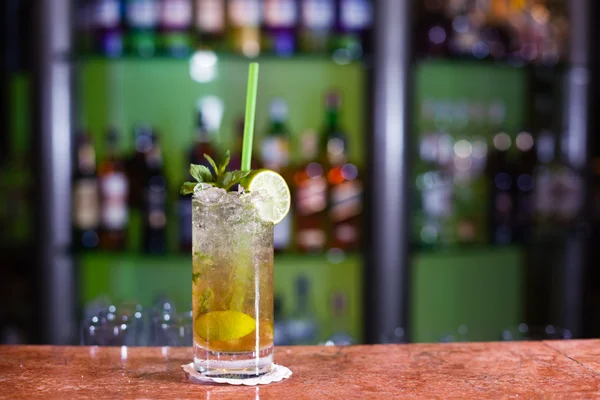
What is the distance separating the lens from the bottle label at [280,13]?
2303mm

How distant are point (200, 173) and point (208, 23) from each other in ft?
4.53

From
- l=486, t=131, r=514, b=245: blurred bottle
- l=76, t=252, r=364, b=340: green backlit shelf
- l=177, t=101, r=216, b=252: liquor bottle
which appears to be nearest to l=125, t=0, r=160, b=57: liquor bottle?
l=177, t=101, r=216, b=252: liquor bottle

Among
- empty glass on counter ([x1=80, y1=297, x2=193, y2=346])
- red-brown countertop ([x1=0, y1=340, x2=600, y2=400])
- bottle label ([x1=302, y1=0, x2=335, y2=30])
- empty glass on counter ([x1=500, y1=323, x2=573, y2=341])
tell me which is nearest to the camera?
red-brown countertop ([x1=0, y1=340, x2=600, y2=400])

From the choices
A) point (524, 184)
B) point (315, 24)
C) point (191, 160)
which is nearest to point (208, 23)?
point (315, 24)

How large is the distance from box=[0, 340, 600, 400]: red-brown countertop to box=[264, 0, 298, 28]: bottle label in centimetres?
136

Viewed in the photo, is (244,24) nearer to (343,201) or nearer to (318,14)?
(318,14)

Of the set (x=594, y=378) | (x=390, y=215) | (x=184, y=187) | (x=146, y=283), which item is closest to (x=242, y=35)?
(x=390, y=215)

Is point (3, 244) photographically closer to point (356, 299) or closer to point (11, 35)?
point (11, 35)

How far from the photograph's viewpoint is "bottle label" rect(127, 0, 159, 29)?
2273 millimetres

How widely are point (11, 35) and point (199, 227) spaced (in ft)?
5.71

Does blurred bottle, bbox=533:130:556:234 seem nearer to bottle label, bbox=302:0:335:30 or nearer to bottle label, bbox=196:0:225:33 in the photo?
bottle label, bbox=302:0:335:30

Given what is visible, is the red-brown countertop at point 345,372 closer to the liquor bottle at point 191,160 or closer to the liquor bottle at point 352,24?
the liquor bottle at point 191,160

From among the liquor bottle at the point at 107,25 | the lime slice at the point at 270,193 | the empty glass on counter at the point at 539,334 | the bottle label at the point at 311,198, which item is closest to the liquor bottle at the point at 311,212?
the bottle label at the point at 311,198

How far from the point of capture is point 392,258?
219 cm
